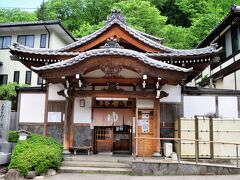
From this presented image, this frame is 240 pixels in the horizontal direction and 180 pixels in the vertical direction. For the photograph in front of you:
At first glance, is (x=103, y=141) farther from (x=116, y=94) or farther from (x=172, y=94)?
(x=172, y=94)

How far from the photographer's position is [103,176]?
10516 mm

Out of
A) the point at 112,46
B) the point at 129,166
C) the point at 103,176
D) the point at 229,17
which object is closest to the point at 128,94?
the point at 112,46

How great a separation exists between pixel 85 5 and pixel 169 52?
27435 millimetres

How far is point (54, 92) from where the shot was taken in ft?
48.2

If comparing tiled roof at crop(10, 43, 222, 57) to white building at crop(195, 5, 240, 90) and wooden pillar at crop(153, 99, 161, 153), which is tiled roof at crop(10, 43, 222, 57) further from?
white building at crop(195, 5, 240, 90)

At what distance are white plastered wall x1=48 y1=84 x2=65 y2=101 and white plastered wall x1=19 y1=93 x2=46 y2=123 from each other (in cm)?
39

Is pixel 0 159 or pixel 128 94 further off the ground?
pixel 128 94

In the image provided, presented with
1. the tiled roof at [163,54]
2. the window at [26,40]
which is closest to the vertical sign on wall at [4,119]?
the tiled roof at [163,54]

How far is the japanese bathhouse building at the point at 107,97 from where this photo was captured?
1337cm

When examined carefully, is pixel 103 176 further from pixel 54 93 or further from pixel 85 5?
pixel 85 5

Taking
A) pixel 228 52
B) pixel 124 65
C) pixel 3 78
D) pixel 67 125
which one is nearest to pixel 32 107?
pixel 67 125

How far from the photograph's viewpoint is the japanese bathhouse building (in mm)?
13367

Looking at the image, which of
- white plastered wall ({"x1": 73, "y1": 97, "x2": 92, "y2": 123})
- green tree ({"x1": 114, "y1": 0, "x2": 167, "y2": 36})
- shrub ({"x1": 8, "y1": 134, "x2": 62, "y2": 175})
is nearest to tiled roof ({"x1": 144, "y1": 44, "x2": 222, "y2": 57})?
white plastered wall ({"x1": 73, "y1": 97, "x2": 92, "y2": 123})

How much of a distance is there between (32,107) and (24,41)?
55.7 feet
